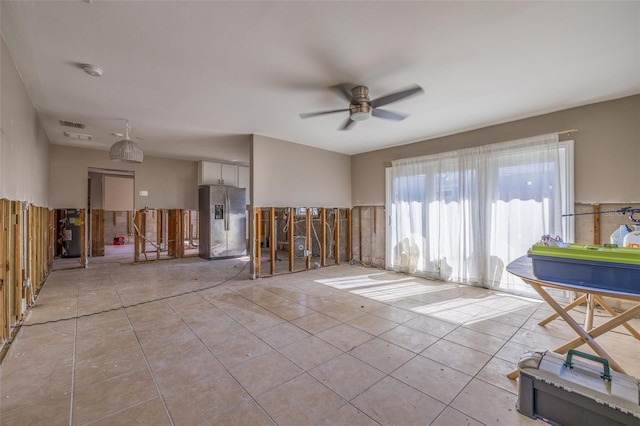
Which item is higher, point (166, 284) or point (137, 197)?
point (137, 197)

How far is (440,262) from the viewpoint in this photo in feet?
17.0

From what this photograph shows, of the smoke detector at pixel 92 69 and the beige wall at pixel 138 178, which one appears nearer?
the smoke detector at pixel 92 69

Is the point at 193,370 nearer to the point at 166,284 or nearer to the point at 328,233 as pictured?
the point at 166,284

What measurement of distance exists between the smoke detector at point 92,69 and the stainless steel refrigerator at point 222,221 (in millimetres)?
4582

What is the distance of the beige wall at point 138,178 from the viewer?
6137mm

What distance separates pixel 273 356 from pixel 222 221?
5.81 metres

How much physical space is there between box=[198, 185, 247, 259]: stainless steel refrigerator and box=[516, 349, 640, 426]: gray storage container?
23.5 feet

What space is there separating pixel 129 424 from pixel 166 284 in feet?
11.8

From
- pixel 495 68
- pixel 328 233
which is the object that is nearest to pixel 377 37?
pixel 495 68

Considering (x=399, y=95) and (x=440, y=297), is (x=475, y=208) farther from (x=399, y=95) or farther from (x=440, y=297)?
(x=399, y=95)

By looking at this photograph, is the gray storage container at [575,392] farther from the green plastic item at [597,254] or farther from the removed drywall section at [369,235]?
the removed drywall section at [369,235]

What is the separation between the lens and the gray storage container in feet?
4.65

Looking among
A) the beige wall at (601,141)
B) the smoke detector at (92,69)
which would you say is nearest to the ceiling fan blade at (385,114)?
the beige wall at (601,141)

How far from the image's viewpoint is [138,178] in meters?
7.11
